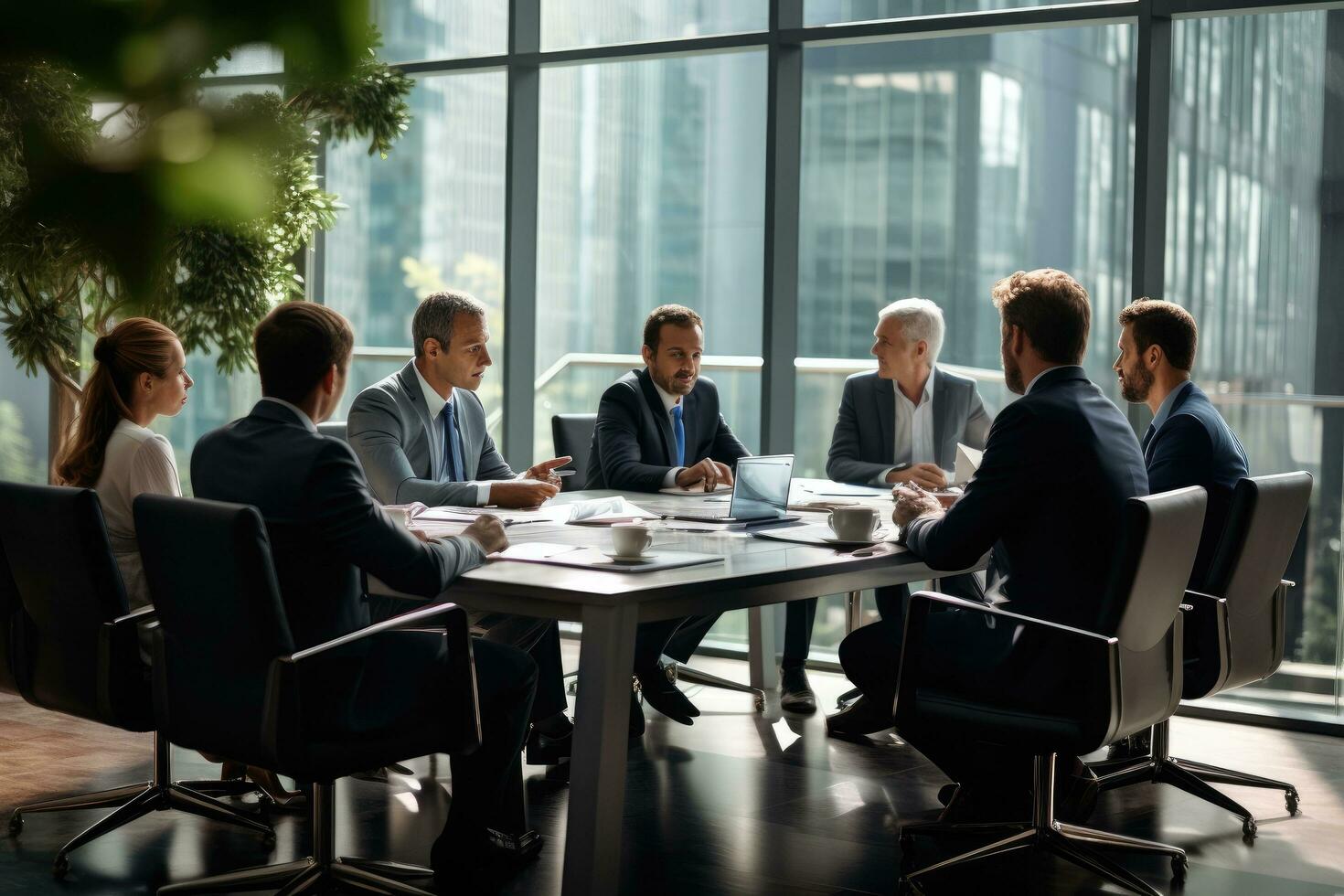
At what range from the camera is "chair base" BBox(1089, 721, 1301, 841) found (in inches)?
140

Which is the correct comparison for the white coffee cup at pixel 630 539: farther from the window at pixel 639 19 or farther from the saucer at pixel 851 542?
the window at pixel 639 19

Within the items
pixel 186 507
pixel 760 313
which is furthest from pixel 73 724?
pixel 760 313

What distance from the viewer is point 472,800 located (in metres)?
2.95

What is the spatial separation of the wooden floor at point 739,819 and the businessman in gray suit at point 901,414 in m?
0.52

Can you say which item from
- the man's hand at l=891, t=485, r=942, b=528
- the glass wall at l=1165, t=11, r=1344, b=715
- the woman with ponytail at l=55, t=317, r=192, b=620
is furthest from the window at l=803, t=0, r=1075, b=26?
the woman with ponytail at l=55, t=317, r=192, b=620

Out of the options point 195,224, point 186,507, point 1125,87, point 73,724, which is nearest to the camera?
point 186,507

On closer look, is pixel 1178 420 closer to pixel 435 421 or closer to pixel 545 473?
pixel 545 473

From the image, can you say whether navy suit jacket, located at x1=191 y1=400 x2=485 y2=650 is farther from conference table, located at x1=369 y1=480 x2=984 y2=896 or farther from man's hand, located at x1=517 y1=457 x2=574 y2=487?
man's hand, located at x1=517 y1=457 x2=574 y2=487

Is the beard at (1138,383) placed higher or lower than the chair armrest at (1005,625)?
higher

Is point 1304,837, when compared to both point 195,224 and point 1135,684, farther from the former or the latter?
point 195,224

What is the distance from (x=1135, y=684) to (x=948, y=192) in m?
2.93

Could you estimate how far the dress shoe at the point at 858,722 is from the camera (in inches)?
170

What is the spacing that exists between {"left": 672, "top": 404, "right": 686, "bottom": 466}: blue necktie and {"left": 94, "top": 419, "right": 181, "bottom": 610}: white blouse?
182 centimetres

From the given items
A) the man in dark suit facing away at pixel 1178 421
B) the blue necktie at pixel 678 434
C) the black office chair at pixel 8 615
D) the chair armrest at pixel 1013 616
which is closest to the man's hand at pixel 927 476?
the man in dark suit facing away at pixel 1178 421
